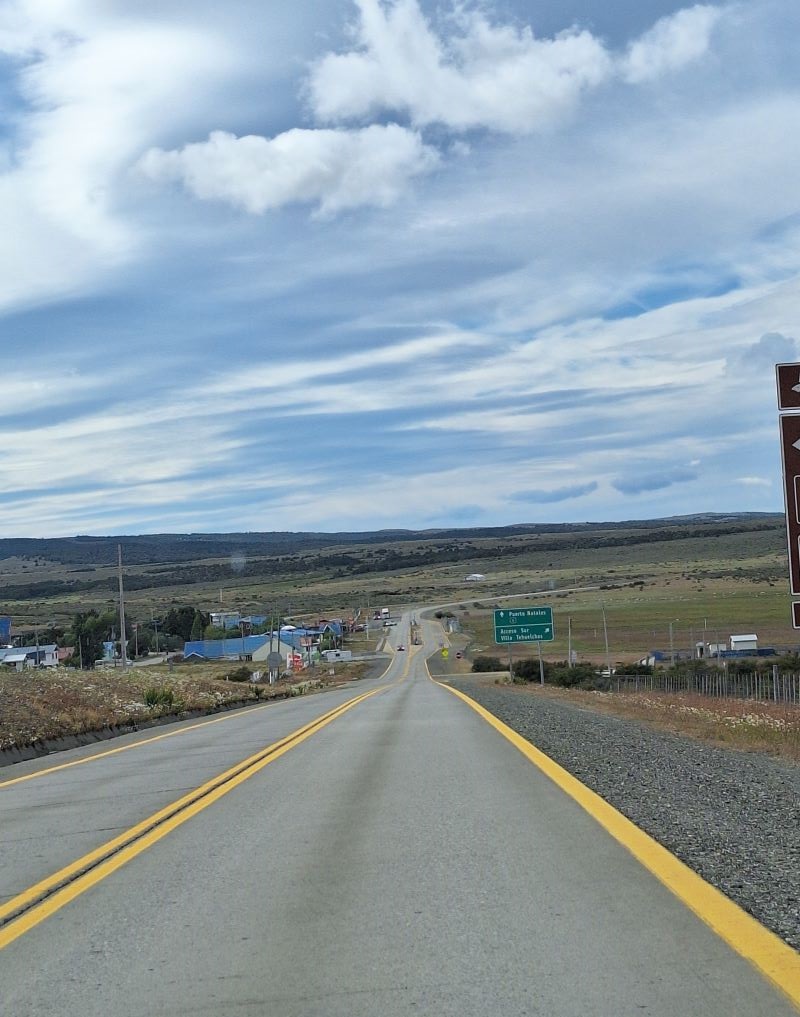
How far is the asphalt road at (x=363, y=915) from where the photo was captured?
15.4 feet

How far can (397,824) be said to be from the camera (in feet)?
28.8

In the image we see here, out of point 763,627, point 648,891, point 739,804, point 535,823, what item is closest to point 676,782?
point 739,804

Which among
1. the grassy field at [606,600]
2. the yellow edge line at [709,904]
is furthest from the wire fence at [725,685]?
the grassy field at [606,600]

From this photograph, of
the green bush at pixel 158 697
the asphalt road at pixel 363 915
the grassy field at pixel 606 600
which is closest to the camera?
the asphalt road at pixel 363 915

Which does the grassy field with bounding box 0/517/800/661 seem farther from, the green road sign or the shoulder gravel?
the shoulder gravel

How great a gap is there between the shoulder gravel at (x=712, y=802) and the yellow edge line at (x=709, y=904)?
0.30ft

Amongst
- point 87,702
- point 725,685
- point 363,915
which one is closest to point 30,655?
point 725,685

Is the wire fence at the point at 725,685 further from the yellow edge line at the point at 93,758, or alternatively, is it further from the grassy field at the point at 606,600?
the grassy field at the point at 606,600

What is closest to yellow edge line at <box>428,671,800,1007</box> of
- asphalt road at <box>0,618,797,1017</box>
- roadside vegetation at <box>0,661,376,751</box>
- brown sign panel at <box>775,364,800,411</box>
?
asphalt road at <box>0,618,797,1017</box>

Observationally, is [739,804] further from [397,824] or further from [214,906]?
[214,906]

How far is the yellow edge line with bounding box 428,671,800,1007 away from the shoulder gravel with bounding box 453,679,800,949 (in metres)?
0.09

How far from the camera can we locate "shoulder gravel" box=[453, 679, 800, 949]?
6383mm

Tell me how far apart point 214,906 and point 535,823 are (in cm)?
307

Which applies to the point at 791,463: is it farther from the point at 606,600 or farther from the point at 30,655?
the point at 606,600
